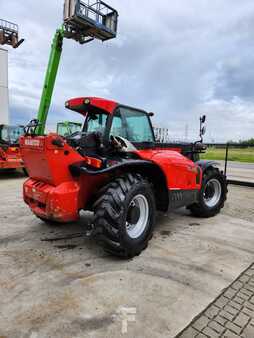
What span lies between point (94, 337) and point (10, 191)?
570 cm

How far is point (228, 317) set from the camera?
1.99 metres

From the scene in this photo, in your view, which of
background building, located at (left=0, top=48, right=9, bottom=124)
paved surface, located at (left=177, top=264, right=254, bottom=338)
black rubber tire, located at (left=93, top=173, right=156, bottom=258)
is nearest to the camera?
paved surface, located at (left=177, top=264, right=254, bottom=338)

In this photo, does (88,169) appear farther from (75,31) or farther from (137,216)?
(75,31)

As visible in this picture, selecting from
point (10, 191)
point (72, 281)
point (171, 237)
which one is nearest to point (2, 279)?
point (72, 281)

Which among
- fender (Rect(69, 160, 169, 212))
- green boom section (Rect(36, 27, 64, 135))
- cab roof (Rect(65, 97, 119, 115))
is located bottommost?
fender (Rect(69, 160, 169, 212))

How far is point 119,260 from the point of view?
2896 millimetres

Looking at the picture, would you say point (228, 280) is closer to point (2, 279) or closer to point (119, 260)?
point (119, 260)

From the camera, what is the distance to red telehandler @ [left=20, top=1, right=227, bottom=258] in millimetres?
2783

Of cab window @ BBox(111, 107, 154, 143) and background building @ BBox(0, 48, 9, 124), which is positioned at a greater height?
background building @ BBox(0, 48, 9, 124)

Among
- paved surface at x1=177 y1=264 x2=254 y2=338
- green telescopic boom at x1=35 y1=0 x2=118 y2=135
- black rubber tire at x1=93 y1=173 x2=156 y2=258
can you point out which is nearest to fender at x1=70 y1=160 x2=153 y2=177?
black rubber tire at x1=93 y1=173 x2=156 y2=258

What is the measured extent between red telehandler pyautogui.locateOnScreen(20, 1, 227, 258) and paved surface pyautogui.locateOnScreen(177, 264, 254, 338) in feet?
3.57

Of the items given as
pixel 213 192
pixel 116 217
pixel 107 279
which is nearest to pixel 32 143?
pixel 116 217

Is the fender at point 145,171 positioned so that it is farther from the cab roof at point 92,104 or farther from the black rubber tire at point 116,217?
the cab roof at point 92,104

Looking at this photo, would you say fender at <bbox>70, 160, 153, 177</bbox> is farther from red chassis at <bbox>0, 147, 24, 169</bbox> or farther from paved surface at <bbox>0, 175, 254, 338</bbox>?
red chassis at <bbox>0, 147, 24, 169</bbox>
